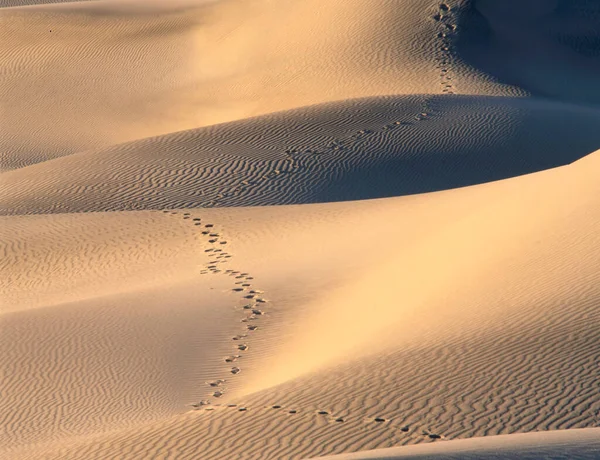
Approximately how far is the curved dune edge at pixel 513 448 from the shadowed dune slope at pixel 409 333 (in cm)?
108

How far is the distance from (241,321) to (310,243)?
3.56 meters

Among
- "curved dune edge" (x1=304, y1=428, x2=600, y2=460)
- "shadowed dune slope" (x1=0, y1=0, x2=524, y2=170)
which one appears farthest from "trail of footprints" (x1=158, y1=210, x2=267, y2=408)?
"shadowed dune slope" (x1=0, y1=0, x2=524, y2=170)

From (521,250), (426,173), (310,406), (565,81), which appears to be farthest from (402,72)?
(310,406)

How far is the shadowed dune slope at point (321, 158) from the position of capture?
1902 centimetres

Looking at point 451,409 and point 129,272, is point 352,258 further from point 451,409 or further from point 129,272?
point 451,409

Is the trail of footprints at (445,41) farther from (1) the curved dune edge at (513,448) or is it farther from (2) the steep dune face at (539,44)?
(1) the curved dune edge at (513,448)

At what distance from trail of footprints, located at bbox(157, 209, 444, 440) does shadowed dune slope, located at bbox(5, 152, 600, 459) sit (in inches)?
1.6

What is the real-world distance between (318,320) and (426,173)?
29.7ft

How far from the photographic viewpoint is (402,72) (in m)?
28.9

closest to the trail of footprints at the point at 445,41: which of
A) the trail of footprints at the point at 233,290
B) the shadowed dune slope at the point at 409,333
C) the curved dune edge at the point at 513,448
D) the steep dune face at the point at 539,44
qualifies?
the steep dune face at the point at 539,44

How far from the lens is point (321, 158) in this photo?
68.5 feet

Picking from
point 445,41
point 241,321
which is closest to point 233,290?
point 241,321

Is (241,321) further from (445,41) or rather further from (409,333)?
(445,41)

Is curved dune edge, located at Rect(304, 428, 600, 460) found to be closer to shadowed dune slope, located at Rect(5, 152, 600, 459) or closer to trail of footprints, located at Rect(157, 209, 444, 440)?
shadowed dune slope, located at Rect(5, 152, 600, 459)
